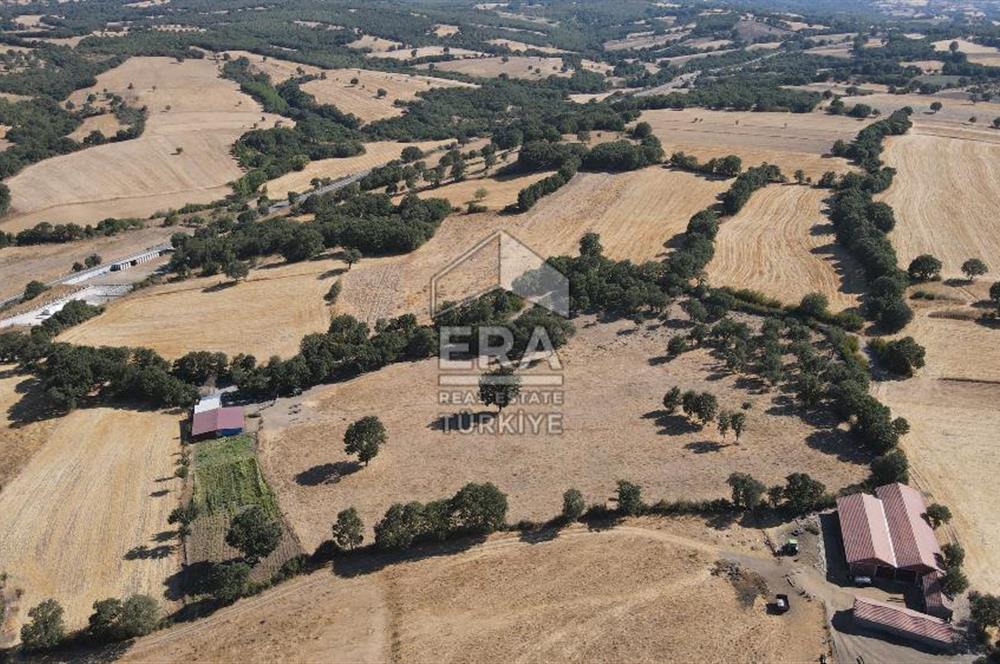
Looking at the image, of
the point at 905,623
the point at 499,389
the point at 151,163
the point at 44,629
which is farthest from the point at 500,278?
the point at 151,163

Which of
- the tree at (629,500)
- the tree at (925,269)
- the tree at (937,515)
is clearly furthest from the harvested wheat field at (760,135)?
the tree at (629,500)

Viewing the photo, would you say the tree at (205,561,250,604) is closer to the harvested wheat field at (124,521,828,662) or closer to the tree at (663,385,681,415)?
the harvested wheat field at (124,521,828,662)

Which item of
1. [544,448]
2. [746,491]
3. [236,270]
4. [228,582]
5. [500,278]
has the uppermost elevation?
[236,270]

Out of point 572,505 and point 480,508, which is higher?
point 480,508

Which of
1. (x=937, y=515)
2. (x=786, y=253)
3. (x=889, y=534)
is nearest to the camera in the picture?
(x=889, y=534)

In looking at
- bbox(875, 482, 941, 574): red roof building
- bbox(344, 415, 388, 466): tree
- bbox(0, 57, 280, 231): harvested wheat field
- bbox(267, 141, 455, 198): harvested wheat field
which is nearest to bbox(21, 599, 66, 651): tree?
bbox(344, 415, 388, 466): tree

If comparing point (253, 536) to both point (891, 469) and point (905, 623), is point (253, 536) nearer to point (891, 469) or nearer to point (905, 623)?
point (905, 623)
